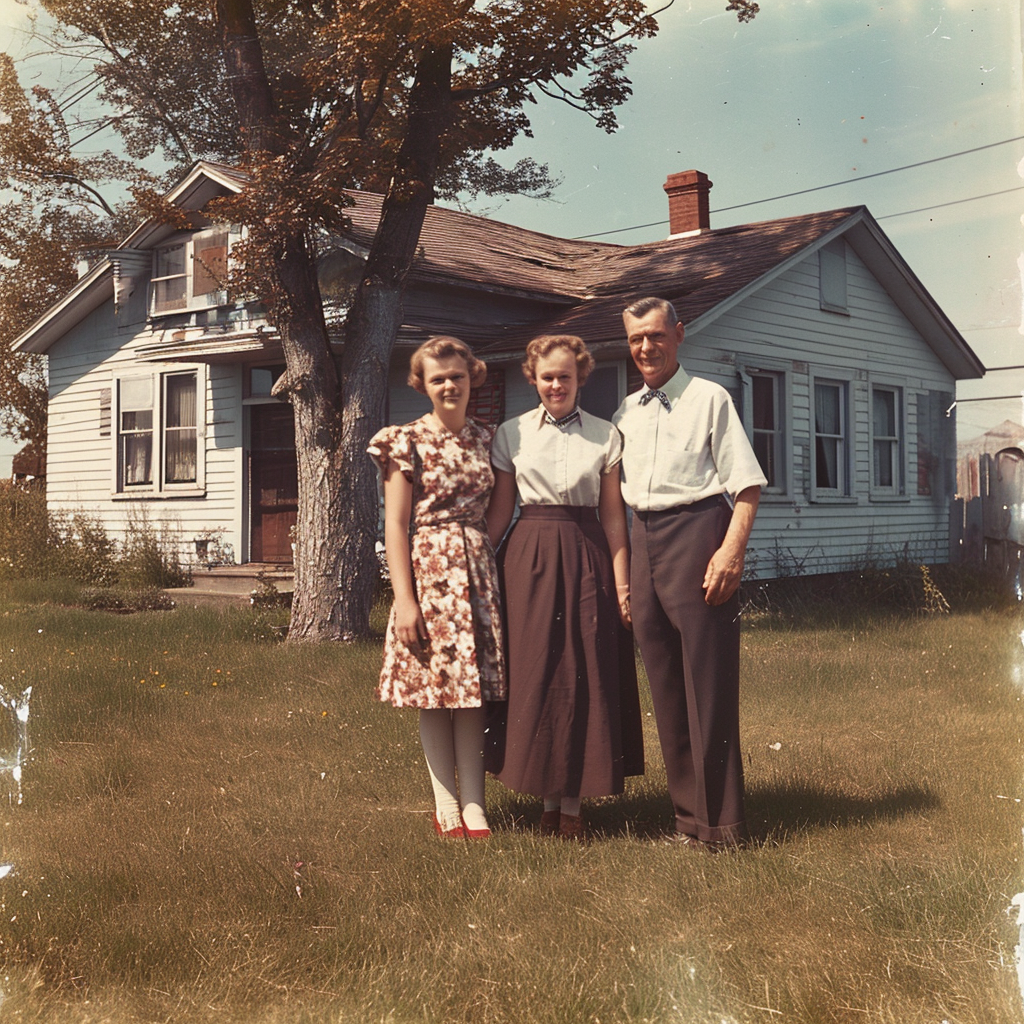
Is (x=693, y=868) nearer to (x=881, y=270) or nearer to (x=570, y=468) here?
(x=570, y=468)

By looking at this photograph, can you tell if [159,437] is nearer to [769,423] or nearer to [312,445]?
[312,445]

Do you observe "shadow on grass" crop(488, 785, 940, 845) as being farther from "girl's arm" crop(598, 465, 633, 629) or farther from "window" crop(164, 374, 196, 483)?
"window" crop(164, 374, 196, 483)

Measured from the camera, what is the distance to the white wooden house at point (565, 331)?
13.2 metres

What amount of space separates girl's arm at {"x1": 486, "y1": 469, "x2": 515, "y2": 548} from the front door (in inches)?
428

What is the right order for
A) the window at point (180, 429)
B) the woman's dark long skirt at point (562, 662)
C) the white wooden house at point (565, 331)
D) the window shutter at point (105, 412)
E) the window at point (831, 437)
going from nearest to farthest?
the woman's dark long skirt at point (562, 662)
the white wooden house at point (565, 331)
the window at point (831, 437)
the window at point (180, 429)
the window shutter at point (105, 412)

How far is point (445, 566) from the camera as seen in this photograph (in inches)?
163

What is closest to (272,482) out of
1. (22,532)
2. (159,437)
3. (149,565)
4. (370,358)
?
(149,565)

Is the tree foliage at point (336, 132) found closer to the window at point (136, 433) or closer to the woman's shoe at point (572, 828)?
the woman's shoe at point (572, 828)

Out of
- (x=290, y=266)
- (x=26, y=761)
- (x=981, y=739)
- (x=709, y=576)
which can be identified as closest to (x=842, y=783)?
(x=981, y=739)

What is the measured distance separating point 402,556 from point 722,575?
1.17 metres

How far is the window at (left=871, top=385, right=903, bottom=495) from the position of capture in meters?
15.2

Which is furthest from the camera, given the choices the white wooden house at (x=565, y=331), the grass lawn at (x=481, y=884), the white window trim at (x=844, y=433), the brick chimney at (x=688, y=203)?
the brick chimney at (x=688, y=203)

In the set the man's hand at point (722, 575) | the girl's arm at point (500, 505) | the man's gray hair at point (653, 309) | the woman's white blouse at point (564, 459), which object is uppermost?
the man's gray hair at point (653, 309)

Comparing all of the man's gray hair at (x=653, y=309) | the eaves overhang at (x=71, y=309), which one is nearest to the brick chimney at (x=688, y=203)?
the eaves overhang at (x=71, y=309)
